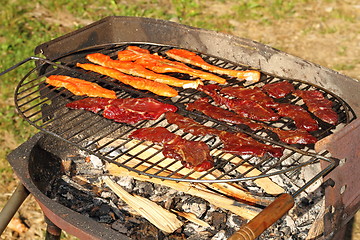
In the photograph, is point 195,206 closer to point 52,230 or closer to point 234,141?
point 234,141

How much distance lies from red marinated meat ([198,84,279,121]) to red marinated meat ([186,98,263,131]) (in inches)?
2.1

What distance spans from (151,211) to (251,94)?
3.57 feet

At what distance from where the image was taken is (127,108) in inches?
135

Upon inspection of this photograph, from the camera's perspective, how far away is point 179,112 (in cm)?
355

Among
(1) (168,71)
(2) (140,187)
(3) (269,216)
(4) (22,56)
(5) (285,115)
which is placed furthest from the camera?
(4) (22,56)

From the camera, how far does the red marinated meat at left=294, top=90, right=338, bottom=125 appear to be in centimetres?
329

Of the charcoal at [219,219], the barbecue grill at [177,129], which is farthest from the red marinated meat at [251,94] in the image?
the charcoal at [219,219]

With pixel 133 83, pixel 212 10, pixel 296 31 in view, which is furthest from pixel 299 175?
pixel 212 10

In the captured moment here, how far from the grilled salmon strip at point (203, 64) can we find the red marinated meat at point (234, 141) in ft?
2.15

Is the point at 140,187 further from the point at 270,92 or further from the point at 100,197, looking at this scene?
the point at 270,92

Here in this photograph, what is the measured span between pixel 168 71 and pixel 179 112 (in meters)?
0.47

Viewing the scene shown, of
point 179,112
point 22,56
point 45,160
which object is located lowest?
point 22,56

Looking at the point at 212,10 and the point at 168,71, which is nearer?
the point at 168,71

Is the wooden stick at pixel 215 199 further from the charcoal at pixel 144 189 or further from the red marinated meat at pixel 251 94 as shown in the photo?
the red marinated meat at pixel 251 94
